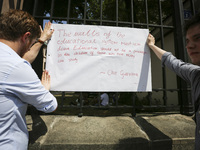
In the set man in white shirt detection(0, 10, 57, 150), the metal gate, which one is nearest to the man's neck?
man in white shirt detection(0, 10, 57, 150)

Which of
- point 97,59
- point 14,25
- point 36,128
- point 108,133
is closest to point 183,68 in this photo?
point 97,59

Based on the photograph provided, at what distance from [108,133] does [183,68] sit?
112 cm

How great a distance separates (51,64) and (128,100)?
4855mm

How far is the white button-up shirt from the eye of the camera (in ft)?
2.95

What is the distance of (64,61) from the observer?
1.67 m

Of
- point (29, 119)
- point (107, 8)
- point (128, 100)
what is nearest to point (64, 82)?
point (29, 119)

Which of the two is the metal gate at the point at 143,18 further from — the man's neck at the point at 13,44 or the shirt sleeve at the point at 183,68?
the man's neck at the point at 13,44

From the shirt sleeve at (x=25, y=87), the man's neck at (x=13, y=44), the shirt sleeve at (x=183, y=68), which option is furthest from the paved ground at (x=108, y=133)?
the man's neck at (x=13, y=44)

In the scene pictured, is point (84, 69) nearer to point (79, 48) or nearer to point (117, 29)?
point (79, 48)

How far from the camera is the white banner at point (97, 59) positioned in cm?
166

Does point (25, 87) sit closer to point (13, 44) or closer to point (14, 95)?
→ point (14, 95)

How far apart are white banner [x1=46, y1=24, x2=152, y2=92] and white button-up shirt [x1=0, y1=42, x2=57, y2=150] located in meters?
0.64

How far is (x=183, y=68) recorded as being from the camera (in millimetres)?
1332

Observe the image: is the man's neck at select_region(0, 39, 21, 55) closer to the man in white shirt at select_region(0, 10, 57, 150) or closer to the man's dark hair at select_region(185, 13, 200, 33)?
the man in white shirt at select_region(0, 10, 57, 150)
